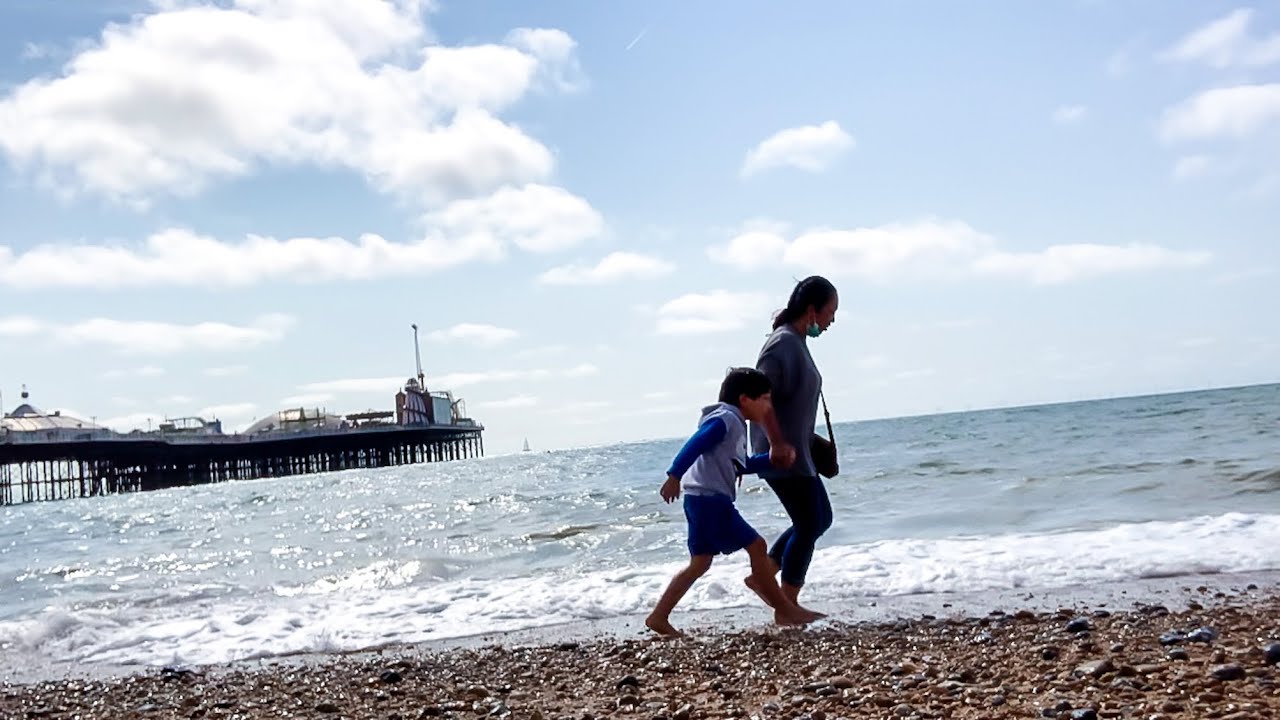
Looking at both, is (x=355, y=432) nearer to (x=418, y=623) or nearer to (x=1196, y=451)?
(x=1196, y=451)

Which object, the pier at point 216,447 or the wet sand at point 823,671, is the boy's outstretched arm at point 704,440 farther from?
the pier at point 216,447

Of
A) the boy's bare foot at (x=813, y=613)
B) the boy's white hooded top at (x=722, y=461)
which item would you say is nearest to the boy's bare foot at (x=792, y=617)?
the boy's bare foot at (x=813, y=613)

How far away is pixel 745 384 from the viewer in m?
4.72

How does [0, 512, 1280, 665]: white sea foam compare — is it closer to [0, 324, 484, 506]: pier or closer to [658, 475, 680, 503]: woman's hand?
[658, 475, 680, 503]: woman's hand

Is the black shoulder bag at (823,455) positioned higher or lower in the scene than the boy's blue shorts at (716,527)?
higher

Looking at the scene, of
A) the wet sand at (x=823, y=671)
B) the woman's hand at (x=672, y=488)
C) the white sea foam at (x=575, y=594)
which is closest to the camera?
the wet sand at (x=823, y=671)

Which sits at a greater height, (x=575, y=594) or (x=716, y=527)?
(x=716, y=527)

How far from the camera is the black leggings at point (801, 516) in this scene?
4.88 metres

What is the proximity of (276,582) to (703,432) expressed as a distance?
5202 millimetres

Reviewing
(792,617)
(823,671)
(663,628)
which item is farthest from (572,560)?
(823,671)

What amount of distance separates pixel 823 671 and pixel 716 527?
1.10 m

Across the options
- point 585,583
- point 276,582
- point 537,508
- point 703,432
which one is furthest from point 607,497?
point 703,432

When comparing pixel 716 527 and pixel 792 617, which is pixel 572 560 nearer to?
pixel 792 617

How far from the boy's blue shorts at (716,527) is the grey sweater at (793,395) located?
243 mm
